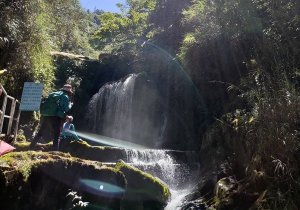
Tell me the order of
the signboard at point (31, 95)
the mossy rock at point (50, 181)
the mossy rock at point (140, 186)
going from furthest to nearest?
the signboard at point (31, 95), the mossy rock at point (140, 186), the mossy rock at point (50, 181)

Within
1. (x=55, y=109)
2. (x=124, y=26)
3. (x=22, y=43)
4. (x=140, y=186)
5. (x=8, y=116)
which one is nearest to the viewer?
(x=140, y=186)

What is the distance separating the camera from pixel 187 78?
614 inches

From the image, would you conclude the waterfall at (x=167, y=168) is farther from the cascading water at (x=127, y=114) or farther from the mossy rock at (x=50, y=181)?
the mossy rock at (x=50, y=181)

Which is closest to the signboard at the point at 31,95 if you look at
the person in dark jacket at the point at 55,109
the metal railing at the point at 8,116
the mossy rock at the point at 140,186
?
the metal railing at the point at 8,116

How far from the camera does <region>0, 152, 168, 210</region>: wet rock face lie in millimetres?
5020

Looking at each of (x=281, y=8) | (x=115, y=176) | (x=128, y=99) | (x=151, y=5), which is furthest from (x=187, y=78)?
(x=151, y=5)

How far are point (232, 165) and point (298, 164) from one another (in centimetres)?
233

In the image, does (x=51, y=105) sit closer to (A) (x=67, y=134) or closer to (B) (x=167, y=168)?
(A) (x=67, y=134)

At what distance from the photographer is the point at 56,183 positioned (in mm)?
5320

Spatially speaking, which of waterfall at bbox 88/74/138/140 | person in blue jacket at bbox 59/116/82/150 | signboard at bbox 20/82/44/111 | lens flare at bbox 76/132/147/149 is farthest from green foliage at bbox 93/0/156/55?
signboard at bbox 20/82/44/111

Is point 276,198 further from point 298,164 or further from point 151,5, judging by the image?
point 151,5

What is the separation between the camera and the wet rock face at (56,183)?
16.5 ft

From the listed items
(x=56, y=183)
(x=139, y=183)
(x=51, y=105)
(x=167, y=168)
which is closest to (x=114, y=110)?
(x=167, y=168)

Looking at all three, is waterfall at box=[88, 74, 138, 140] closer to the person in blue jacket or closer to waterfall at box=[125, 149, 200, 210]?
waterfall at box=[125, 149, 200, 210]
